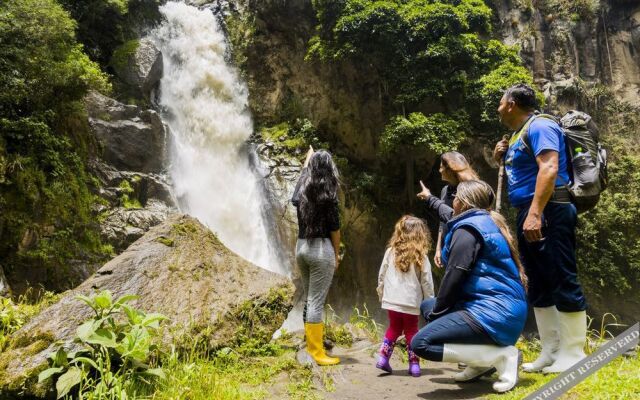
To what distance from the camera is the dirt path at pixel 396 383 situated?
3.25 metres

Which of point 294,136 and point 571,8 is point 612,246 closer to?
point 571,8

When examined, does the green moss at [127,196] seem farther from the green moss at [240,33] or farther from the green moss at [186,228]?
the green moss at [240,33]

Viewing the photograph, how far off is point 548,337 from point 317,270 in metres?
1.94

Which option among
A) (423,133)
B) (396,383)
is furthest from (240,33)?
(396,383)

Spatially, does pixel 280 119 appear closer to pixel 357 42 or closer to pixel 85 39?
pixel 357 42

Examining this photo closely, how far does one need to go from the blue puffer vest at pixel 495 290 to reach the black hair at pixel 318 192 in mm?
1373

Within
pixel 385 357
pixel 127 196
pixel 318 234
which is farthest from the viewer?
pixel 127 196

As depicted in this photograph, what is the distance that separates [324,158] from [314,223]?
1.99ft

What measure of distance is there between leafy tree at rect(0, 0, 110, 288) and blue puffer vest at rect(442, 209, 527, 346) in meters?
6.97

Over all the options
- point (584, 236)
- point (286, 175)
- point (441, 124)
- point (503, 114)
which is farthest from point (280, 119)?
point (503, 114)

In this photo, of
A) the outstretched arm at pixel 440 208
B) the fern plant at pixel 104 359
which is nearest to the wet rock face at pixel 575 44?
the outstretched arm at pixel 440 208

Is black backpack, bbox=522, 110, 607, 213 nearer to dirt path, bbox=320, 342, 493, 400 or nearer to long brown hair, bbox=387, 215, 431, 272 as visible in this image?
long brown hair, bbox=387, 215, 431, 272

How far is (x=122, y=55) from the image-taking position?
1271 cm

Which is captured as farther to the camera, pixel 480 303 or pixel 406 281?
pixel 406 281
